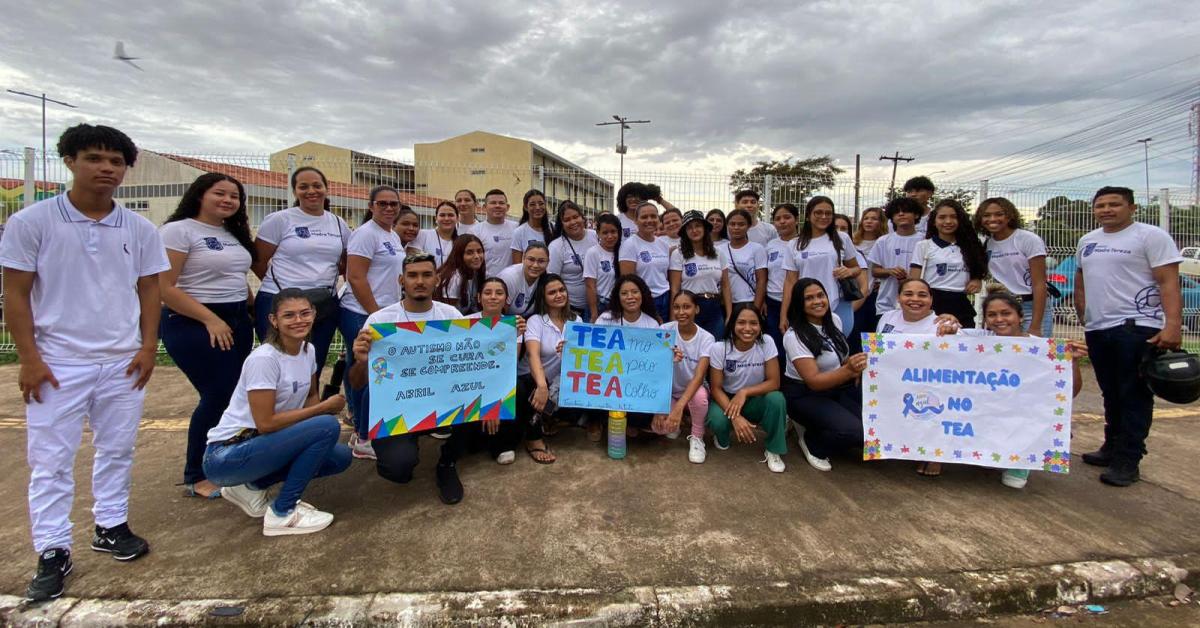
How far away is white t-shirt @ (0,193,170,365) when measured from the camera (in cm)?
238

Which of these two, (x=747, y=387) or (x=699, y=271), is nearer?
(x=747, y=387)

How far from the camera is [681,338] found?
4.29 meters

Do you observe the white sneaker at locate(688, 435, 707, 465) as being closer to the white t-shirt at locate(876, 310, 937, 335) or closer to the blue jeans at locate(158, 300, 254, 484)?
the white t-shirt at locate(876, 310, 937, 335)

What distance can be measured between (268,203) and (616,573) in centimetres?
723

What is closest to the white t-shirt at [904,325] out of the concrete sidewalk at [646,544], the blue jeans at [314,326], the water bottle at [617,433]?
the concrete sidewalk at [646,544]

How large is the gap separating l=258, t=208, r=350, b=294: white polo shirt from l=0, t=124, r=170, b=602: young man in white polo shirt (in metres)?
1.05

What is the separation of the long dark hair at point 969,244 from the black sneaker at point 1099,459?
152 centimetres

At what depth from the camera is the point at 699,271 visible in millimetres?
4867

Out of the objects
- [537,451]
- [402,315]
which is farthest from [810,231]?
[402,315]

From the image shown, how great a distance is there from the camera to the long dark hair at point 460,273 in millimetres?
4379

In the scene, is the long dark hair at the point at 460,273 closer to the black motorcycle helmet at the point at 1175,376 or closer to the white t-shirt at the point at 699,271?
the white t-shirt at the point at 699,271

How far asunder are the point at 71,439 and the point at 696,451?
3.44m

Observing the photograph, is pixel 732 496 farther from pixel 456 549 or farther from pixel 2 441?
pixel 2 441

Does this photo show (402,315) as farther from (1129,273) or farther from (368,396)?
(1129,273)
